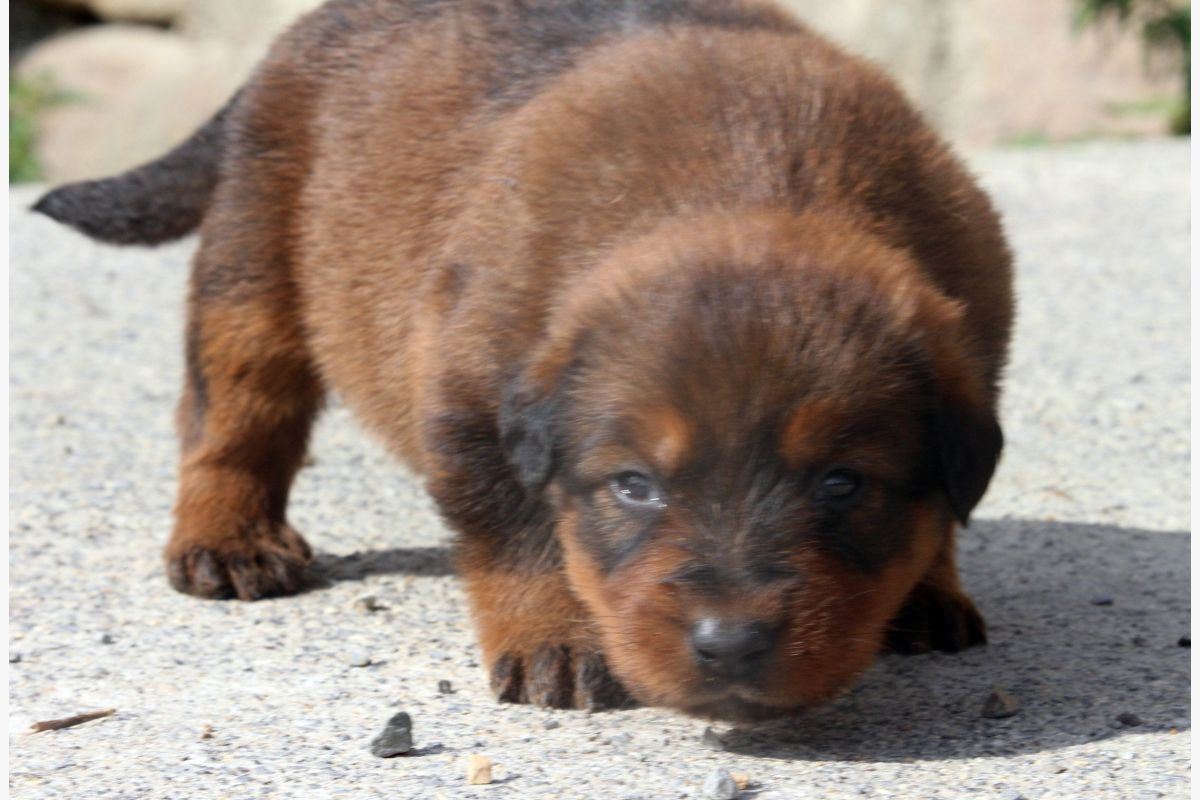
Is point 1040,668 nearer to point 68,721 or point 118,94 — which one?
point 68,721

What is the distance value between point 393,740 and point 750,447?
1.21m

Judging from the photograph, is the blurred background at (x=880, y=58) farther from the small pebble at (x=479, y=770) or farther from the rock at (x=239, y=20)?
the small pebble at (x=479, y=770)

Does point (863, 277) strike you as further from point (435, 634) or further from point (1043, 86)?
point (1043, 86)

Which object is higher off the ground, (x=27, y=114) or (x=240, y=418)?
(x=240, y=418)

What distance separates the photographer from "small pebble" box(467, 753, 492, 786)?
4099mm

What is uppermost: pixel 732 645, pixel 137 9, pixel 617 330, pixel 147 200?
pixel 617 330

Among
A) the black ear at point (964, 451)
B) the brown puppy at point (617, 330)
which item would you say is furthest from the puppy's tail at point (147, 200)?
the black ear at point (964, 451)

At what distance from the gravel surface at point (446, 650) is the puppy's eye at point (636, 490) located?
0.67 metres

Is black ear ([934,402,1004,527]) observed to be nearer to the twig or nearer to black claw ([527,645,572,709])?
black claw ([527,645,572,709])

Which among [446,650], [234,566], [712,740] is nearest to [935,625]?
[712,740]

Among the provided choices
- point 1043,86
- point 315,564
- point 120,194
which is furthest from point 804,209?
point 1043,86

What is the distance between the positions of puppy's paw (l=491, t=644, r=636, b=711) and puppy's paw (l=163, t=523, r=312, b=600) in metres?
1.40

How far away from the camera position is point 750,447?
3.91m

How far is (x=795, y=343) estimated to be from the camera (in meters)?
3.95
